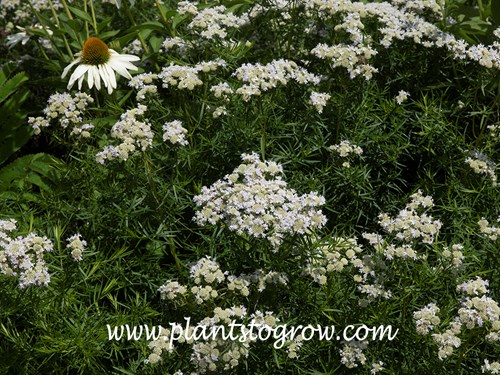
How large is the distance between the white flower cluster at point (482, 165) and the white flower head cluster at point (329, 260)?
83cm

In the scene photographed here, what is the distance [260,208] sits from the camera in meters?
2.91

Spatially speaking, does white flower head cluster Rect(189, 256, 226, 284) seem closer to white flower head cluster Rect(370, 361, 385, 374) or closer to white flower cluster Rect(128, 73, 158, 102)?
white flower head cluster Rect(370, 361, 385, 374)

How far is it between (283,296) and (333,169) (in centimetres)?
85

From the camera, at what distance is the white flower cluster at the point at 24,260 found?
9.75 feet

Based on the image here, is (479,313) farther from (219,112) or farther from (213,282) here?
(219,112)

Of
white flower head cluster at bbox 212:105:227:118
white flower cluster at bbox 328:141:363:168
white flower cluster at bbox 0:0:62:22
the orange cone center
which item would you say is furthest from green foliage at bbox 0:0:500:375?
white flower cluster at bbox 0:0:62:22

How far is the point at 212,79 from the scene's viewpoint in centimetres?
417

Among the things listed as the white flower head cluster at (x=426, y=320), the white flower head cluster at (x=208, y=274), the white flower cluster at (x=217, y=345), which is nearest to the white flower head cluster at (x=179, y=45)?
the white flower head cluster at (x=208, y=274)

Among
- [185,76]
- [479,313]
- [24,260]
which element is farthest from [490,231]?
[24,260]

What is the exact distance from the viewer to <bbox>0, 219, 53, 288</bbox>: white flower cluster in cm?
297

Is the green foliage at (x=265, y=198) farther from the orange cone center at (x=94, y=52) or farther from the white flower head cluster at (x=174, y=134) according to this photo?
the orange cone center at (x=94, y=52)

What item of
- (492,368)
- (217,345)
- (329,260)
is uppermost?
(329,260)

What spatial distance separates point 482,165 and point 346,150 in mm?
709

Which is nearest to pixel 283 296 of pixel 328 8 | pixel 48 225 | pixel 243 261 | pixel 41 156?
pixel 243 261
